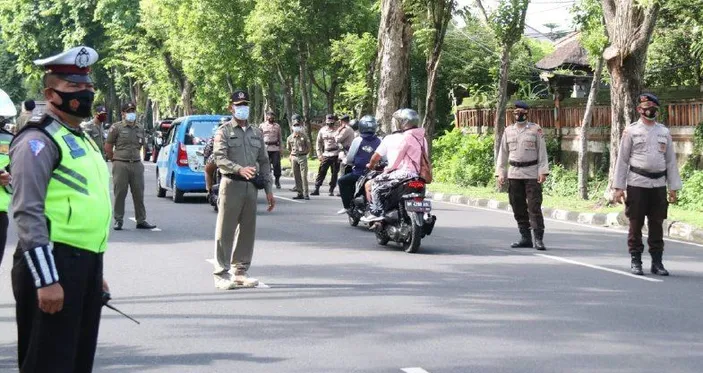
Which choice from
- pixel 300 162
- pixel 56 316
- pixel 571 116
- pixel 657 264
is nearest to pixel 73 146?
pixel 56 316

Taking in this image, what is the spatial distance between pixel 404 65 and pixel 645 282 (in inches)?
696

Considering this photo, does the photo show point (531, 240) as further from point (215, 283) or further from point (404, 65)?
point (404, 65)

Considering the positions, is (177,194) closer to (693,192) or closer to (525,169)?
(525,169)

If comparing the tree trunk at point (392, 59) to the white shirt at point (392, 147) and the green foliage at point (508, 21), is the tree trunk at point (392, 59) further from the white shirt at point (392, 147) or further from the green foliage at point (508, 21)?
the white shirt at point (392, 147)

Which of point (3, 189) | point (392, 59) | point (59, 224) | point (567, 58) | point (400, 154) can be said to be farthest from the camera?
point (567, 58)

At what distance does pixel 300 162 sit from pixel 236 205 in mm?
12846

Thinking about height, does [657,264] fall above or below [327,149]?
below

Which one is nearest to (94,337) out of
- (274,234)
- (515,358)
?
(515,358)

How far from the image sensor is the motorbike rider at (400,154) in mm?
14344

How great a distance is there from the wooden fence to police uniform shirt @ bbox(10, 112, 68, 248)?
20.0 metres

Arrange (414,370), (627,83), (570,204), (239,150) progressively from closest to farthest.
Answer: (414,370), (239,150), (627,83), (570,204)

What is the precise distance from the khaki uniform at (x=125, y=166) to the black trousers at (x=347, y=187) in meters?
3.03

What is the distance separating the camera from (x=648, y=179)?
11961 millimetres

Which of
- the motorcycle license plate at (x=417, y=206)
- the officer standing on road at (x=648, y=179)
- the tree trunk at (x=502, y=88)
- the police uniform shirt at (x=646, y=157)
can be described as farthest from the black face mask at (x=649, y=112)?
the tree trunk at (x=502, y=88)
